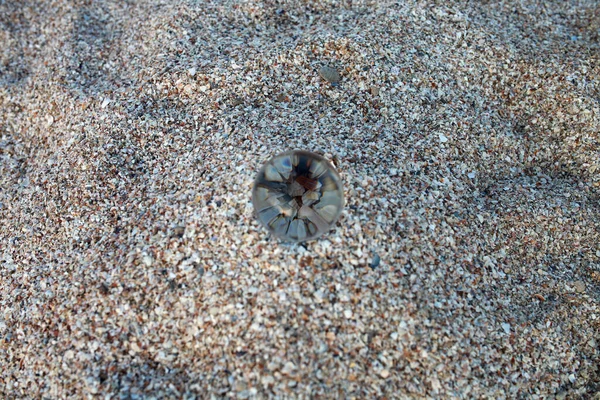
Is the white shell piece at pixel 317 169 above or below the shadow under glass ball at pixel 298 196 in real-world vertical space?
above

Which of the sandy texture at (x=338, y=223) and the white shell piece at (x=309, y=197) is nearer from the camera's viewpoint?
the sandy texture at (x=338, y=223)

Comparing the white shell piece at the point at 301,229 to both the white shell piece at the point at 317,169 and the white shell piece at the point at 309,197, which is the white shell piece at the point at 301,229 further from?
the white shell piece at the point at 317,169

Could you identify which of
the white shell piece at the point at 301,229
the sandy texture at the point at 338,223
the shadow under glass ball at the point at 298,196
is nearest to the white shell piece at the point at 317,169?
the shadow under glass ball at the point at 298,196

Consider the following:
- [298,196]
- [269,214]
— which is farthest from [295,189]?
[269,214]

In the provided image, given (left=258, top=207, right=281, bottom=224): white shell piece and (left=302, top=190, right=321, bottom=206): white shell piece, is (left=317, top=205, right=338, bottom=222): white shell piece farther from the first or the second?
(left=258, top=207, right=281, bottom=224): white shell piece

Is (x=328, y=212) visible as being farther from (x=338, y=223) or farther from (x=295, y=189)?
(x=295, y=189)
